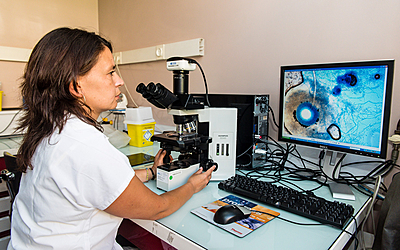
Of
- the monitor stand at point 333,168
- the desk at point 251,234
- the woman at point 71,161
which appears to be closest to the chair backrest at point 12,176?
the woman at point 71,161

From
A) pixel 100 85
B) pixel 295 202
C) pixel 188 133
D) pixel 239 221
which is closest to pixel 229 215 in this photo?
pixel 239 221

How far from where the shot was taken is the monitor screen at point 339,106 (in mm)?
921

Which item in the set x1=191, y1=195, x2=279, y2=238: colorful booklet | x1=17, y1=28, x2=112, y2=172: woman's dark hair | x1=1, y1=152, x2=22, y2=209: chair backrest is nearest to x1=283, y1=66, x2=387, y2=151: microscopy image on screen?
x1=191, y1=195, x2=279, y2=238: colorful booklet

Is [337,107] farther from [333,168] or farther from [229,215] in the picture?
[229,215]

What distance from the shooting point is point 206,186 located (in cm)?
105

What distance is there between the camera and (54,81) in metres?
0.71

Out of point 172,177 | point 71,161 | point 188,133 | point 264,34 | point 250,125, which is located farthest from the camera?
point 264,34

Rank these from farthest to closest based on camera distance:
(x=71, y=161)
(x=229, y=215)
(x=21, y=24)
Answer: (x=21, y=24)
(x=229, y=215)
(x=71, y=161)

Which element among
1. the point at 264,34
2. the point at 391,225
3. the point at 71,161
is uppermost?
the point at 264,34

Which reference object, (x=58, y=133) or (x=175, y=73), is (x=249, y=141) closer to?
(x=175, y=73)

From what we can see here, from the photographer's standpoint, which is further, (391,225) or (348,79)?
(348,79)

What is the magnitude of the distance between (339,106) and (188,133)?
0.62 m

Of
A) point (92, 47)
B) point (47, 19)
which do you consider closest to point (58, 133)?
point (92, 47)

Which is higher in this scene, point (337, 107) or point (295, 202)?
point (337, 107)
